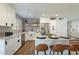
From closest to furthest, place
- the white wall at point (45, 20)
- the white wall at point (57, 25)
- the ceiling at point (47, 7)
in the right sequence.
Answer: the ceiling at point (47, 7) < the white wall at point (57, 25) < the white wall at point (45, 20)

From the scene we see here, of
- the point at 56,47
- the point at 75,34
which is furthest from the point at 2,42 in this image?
the point at 75,34

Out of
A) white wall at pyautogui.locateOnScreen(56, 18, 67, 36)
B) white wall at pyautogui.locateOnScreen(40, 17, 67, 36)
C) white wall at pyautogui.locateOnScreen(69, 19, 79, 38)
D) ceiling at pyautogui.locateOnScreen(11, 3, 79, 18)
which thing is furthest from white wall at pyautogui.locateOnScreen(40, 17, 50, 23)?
ceiling at pyautogui.locateOnScreen(11, 3, 79, 18)

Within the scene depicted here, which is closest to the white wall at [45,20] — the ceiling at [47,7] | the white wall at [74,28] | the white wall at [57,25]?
the white wall at [57,25]

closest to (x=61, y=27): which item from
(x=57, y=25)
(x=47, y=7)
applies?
(x=57, y=25)

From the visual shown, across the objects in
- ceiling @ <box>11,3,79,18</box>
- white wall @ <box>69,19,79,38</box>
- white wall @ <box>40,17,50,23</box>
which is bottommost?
white wall @ <box>69,19,79,38</box>

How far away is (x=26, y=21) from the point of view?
1477cm

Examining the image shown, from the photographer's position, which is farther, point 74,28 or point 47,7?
point 74,28

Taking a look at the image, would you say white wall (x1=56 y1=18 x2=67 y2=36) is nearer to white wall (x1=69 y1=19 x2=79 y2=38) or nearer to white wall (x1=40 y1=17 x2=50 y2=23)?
white wall (x1=40 y1=17 x2=50 y2=23)

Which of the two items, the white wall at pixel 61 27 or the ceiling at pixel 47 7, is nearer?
the ceiling at pixel 47 7

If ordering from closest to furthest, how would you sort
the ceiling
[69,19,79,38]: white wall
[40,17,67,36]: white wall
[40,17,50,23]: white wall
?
the ceiling < [40,17,67,36]: white wall < [40,17,50,23]: white wall < [69,19,79,38]: white wall

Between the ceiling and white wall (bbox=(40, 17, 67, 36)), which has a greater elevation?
the ceiling

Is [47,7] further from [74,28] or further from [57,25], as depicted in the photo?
[74,28]

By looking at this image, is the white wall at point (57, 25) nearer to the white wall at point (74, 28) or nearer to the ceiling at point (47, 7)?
the white wall at point (74, 28)
